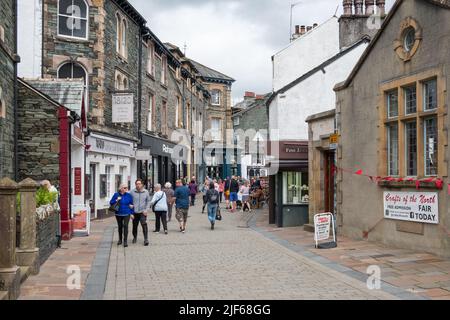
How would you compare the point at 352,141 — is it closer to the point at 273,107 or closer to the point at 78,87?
the point at 78,87

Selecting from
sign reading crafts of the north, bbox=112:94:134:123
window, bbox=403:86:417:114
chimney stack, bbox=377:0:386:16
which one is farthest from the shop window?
chimney stack, bbox=377:0:386:16

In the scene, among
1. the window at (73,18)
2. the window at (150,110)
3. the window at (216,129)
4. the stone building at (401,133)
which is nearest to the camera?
the stone building at (401,133)

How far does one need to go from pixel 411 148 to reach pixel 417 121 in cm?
82

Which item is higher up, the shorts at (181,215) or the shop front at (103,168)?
the shop front at (103,168)

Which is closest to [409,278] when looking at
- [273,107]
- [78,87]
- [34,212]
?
[34,212]

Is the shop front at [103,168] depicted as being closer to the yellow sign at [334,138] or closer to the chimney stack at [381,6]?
the yellow sign at [334,138]

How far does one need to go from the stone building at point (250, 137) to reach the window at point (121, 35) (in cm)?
2359

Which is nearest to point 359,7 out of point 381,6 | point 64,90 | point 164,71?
point 381,6

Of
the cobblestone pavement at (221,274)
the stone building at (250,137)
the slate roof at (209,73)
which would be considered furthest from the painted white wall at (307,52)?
the slate roof at (209,73)

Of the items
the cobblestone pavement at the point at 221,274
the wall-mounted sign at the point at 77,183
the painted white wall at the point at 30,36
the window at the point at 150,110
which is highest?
the painted white wall at the point at 30,36

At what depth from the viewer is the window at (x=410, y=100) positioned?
477 inches
